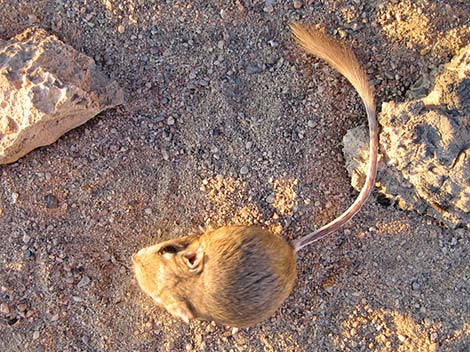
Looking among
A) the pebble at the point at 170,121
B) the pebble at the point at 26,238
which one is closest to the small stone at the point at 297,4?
the pebble at the point at 170,121

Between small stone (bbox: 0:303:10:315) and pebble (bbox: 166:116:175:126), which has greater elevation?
pebble (bbox: 166:116:175:126)

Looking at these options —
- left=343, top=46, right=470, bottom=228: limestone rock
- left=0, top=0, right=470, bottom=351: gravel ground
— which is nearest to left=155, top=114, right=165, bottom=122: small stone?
left=0, top=0, right=470, bottom=351: gravel ground

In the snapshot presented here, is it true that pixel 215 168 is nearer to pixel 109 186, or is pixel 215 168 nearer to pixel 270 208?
pixel 270 208

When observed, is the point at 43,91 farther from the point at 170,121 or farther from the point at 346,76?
the point at 346,76

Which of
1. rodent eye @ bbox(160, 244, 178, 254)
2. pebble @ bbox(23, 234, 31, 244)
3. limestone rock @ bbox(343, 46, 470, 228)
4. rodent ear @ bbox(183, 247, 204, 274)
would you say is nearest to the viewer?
limestone rock @ bbox(343, 46, 470, 228)

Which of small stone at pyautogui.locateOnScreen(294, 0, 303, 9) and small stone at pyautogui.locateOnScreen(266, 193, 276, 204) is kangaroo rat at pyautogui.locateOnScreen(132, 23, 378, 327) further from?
small stone at pyautogui.locateOnScreen(266, 193, 276, 204)

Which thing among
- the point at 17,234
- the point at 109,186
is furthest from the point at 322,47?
the point at 17,234

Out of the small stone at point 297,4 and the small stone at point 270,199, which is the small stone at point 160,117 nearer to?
the small stone at point 270,199
